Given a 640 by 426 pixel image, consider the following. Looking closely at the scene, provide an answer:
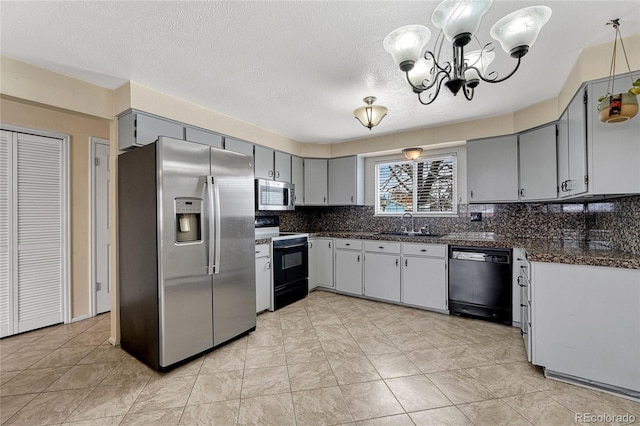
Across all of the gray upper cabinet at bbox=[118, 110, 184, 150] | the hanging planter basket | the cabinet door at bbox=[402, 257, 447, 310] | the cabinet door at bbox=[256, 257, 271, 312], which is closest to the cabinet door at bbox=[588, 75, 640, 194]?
the hanging planter basket

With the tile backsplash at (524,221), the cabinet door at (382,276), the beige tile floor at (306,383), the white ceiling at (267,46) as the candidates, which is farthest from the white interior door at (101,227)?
the cabinet door at (382,276)

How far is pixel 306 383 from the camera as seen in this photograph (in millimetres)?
2055

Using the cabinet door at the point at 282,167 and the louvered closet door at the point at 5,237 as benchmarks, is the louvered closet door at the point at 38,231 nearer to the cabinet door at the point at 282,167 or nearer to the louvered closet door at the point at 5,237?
the louvered closet door at the point at 5,237

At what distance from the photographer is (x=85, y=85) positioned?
8.03 ft

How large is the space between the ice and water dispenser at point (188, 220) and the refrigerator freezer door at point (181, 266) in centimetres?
3

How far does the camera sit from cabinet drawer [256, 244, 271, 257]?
10.9 ft

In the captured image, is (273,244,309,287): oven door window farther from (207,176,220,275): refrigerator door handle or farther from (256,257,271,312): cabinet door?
(207,176,220,275): refrigerator door handle

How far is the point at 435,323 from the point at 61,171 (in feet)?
14.7

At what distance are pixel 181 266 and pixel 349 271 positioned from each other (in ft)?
7.93

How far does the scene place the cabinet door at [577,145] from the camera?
2.04 metres

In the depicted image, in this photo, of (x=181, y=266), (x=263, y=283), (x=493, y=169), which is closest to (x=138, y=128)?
(x=181, y=266)

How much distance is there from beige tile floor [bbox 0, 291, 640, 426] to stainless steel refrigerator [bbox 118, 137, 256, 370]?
0.25 metres

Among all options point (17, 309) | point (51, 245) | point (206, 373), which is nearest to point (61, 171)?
point (51, 245)

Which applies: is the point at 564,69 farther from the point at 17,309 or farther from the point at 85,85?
the point at 17,309
